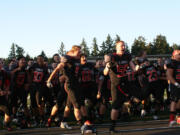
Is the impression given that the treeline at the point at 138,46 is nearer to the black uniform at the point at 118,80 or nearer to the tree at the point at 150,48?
the tree at the point at 150,48

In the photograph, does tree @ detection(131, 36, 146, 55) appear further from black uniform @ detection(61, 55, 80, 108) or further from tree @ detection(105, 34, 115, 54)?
black uniform @ detection(61, 55, 80, 108)

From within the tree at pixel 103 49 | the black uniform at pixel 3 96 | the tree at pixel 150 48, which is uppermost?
the tree at pixel 103 49


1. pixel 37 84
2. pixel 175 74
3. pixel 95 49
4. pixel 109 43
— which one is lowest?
pixel 175 74

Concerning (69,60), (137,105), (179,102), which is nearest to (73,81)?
(69,60)

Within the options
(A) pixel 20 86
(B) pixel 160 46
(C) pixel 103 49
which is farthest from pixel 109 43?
(A) pixel 20 86

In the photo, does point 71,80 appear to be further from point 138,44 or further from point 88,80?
point 138,44

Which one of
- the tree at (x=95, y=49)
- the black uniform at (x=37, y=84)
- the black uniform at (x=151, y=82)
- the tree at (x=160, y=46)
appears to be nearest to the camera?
the black uniform at (x=37, y=84)

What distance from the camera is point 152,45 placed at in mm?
117562

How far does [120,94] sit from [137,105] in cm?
499

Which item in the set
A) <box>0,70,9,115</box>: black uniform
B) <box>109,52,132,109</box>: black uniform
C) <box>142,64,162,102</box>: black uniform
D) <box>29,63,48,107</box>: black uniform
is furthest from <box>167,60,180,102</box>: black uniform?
<box>0,70,9,115</box>: black uniform

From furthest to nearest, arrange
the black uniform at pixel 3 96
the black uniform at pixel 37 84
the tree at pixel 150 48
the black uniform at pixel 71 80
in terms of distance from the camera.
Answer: the tree at pixel 150 48 → the black uniform at pixel 37 84 → the black uniform at pixel 3 96 → the black uniform at pixel 71 80

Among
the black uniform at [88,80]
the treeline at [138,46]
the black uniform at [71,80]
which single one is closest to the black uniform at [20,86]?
the black uniform at [88,80]

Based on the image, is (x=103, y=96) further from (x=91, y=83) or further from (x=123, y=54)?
(x=123, y=54)

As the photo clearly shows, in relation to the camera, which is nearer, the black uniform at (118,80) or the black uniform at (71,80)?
the black uniform at (118,80)
